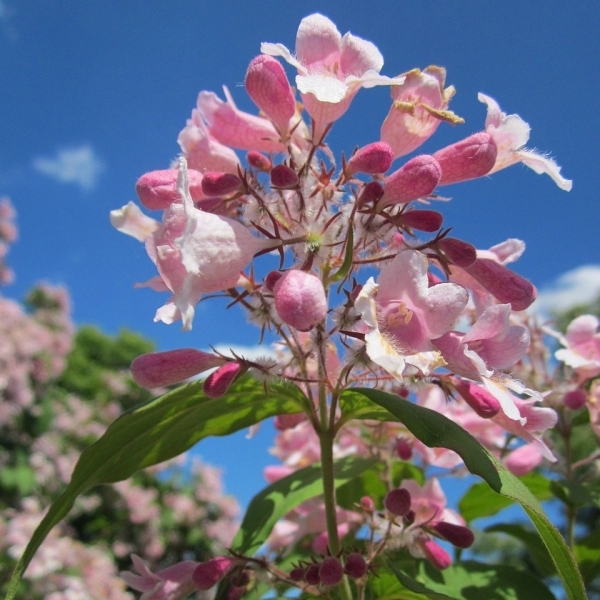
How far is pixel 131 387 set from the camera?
42.3 feet

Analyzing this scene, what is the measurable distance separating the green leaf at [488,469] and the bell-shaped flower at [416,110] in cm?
56

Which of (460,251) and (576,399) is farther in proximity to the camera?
(576,399)

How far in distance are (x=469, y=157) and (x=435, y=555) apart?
910 millimetres

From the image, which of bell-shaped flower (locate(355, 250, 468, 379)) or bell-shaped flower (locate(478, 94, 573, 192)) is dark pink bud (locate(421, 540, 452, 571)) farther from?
bell-shaped flower (locate(478, 94, 573, 192))

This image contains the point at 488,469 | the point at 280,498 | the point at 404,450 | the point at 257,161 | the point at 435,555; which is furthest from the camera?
the point at 404,450

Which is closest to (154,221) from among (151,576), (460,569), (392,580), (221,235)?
(221,235)

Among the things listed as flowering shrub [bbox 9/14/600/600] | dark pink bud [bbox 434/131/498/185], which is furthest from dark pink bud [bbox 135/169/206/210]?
dark pink bud [bbox 434/131/498/185]

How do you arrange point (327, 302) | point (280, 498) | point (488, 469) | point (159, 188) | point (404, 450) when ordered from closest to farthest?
point (488, 469) < point (327, 302) < point (159, 188) < point (280, 498) < point (404, 450)

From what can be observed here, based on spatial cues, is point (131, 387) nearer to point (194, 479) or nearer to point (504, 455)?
point (194, 479)

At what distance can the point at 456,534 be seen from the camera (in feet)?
4.53

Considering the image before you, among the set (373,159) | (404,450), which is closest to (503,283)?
(373,159)

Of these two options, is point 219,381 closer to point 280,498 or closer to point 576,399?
point 280,498

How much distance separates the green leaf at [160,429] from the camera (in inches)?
47.9

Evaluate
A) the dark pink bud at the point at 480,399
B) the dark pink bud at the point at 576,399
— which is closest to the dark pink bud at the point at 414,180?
the dark pink bud at the point at 480,399
